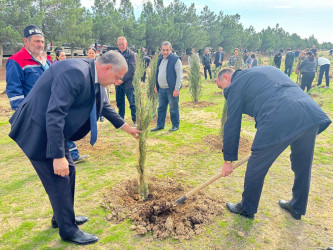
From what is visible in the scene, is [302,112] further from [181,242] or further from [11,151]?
[11,151]

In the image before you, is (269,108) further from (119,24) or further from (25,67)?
(119,24)

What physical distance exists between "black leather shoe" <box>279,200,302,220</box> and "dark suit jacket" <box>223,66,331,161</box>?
4.01ft

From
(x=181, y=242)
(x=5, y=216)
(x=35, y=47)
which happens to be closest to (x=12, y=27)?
(x=35, y=47)

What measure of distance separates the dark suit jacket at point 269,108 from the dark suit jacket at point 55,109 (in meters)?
1.83

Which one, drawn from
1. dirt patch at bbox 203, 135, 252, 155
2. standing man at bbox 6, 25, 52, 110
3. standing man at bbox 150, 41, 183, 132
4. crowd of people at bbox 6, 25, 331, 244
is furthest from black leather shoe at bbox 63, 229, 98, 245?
standing man at bbox 150, 41, 183, 132

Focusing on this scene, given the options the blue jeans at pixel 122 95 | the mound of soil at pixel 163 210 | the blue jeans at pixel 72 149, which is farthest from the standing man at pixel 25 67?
the blue jeans at pixel 122 95

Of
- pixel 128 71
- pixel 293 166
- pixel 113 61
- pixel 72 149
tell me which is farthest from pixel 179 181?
pixel 128 71

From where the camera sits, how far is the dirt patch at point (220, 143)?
5.95 m

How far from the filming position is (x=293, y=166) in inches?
134

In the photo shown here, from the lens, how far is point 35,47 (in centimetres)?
414

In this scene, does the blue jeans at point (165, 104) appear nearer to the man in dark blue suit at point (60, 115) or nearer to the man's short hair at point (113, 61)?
the man in dark blue suit at point (60, 115)

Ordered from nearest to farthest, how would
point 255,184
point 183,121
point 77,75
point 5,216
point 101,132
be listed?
point 77,75 → point 255,184 → point 5,216 → point 101,132 → point 183,121

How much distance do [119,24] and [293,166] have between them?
32329 millimetres

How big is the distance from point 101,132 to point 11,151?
234 cm
